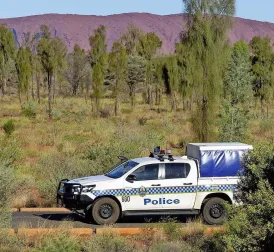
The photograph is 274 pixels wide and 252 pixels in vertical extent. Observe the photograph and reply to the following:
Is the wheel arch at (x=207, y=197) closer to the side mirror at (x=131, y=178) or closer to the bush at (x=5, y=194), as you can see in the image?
the side mirror at (x=131, y=178)

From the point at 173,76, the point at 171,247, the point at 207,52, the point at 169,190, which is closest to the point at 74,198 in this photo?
the point at 169,190

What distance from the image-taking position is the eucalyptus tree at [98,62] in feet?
171

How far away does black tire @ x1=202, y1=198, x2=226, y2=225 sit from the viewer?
576 inches

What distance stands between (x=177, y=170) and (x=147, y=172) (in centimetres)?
73

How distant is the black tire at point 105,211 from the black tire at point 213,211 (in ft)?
6.97

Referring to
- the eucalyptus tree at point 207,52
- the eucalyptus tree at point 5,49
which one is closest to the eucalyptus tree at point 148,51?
the eucalyptus tree at point 5,49

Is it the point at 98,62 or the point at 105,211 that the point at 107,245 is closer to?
the point at 105,211

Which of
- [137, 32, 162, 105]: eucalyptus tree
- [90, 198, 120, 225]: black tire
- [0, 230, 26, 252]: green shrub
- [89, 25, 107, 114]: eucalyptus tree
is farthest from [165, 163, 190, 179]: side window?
[137, 32, 162, 105]: eucalyptus tree

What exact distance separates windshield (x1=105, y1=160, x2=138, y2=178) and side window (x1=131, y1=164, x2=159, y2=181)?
245 millimetres

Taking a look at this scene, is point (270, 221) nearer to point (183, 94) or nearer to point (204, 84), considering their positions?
point (204, 84)

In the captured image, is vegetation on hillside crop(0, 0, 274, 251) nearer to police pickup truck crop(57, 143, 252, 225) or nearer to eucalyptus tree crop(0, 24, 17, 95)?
police pickup truck crop(57, 143, 252, 225)

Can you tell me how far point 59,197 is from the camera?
49.3ft

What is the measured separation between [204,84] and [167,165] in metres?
14.6

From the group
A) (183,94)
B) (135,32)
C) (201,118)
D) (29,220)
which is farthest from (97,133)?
(135,32)
